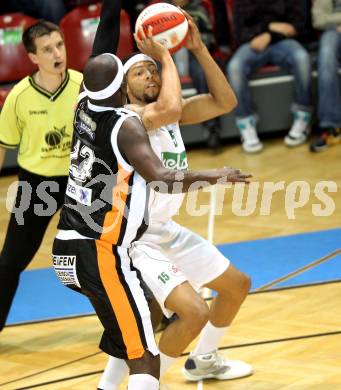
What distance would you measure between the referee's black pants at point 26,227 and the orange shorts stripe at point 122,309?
1.68 m

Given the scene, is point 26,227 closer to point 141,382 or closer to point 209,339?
point 209,339

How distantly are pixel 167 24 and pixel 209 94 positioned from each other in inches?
19.6

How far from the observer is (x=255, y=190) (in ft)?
30.0

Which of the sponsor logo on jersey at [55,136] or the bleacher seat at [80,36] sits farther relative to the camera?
the bleacher seat at [80,36]

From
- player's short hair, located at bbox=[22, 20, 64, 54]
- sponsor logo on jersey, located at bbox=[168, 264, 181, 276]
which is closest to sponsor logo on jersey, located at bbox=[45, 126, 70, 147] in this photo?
player's short hair, located at bbox=[22, 20, 64, 54]

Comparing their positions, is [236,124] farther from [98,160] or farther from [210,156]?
[98,160]

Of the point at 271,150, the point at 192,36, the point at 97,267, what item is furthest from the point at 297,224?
the point at 97,267

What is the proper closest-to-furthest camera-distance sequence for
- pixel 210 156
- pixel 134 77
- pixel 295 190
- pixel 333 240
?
pixel 134 77, pixel 333 240, pixel 295 190, pixel 210 156

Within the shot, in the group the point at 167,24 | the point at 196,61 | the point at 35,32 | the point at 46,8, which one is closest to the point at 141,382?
the point at 167,24

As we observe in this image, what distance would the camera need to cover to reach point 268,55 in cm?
1044

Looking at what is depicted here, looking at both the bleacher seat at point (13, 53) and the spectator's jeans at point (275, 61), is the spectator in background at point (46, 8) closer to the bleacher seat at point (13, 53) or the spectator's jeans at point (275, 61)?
the bleacher seat at point (13, 53)

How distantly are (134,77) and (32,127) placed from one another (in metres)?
1.27

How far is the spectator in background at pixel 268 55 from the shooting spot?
407 inches

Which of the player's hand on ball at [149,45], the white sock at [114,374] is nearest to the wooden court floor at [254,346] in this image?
the white sock at [114,374]
